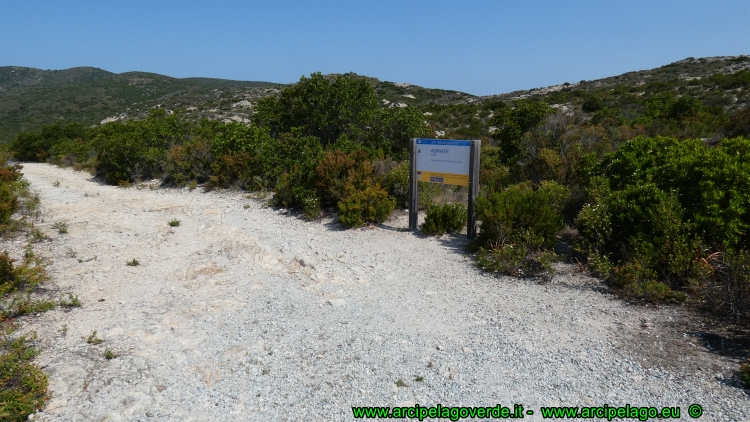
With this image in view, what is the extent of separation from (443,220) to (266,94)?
45011 mm

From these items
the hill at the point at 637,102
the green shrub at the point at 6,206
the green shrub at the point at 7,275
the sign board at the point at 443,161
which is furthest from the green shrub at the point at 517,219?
the hill at the point at 637,102

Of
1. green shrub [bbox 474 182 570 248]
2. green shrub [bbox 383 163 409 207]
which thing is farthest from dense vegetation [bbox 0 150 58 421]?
green shrub [bbox 383 163 409 207]

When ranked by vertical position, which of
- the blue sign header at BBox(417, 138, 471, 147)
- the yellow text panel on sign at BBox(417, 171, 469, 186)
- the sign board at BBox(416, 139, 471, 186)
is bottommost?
the yellow text panel on sign at BBox(417, 171, 469, 186)

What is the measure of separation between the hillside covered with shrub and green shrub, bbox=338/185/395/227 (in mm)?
29

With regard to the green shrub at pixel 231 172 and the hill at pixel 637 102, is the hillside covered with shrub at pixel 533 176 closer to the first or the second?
the green shrub at pixel 231 172

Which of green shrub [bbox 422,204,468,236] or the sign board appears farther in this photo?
green shrub [bbox 422,204,468,236]

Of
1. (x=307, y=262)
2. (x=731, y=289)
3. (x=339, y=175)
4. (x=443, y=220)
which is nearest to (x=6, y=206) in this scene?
(x=307, y=262)

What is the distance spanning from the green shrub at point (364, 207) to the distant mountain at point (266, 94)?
38.9 ft

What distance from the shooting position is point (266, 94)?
4934cm

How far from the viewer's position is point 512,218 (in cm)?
681

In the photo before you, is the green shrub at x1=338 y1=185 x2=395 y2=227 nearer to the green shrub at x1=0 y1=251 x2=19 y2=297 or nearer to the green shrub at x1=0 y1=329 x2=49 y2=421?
the green shrub at x1=0 y1=251 x2=19 y2=297

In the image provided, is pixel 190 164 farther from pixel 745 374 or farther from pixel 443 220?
pixel 745 374

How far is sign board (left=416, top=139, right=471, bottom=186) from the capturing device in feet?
25.8

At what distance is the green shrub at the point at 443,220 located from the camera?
8.20 m
